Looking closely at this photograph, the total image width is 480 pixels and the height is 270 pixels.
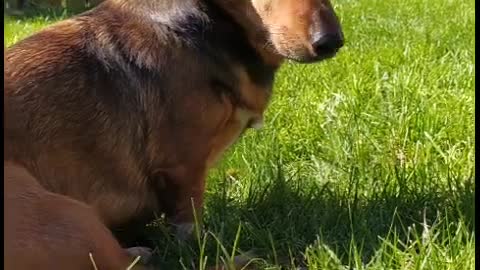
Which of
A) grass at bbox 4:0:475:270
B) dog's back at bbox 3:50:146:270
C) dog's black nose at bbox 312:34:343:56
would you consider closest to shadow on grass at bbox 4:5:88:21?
grass at bbox 4:0:475:270

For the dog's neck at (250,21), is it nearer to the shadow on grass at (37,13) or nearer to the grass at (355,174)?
the grass at (355,174)

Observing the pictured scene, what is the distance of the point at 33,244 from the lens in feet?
5.92

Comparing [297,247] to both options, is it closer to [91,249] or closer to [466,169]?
[91,249]

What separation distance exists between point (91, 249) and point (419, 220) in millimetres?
988

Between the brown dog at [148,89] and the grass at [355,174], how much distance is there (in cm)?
20

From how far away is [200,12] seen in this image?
2.38 metres

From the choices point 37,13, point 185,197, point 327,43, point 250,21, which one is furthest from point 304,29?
point 37,13

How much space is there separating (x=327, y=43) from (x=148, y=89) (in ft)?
1.72

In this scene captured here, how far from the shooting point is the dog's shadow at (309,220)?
86.9 inches

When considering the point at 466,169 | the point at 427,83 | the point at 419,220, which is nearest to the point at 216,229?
the point at 419,220

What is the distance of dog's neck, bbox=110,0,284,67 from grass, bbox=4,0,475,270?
18.9 inches

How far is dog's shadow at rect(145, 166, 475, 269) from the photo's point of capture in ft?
7.24

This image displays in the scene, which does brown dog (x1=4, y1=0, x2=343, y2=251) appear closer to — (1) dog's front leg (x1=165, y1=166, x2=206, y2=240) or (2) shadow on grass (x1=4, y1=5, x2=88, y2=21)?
(1) dog's front leg (x1=165, y1=166, x2=206, y2=240)

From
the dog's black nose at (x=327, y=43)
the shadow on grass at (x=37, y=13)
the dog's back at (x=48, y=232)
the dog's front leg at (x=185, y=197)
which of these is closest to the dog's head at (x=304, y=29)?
the dog's black nose at (x=327, y=43)
